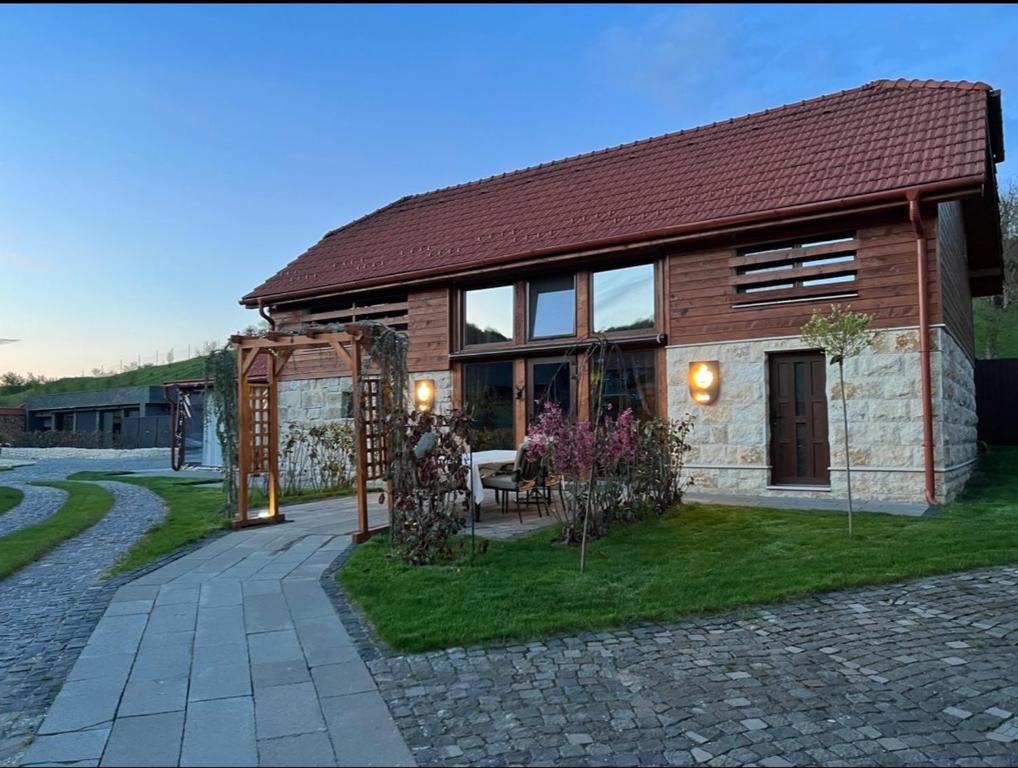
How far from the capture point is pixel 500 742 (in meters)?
2.62

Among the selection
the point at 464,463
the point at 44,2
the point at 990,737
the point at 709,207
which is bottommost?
the point at 990,737

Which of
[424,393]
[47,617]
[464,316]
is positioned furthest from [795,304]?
[47,617]

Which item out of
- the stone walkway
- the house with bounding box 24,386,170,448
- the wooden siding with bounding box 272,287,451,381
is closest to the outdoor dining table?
the stone walkway

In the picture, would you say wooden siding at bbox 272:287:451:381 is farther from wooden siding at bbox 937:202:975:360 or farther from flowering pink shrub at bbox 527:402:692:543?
wooden siding at bbox 937:202:975:360

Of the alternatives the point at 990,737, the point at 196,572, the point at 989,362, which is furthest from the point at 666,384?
the point at 989,362

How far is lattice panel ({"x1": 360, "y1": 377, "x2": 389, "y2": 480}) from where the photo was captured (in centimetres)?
691

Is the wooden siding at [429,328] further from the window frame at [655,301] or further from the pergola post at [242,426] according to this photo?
the pergola post at [242,426]

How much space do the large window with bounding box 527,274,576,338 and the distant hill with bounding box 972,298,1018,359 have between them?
21073 mm

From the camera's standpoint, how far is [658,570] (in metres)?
5.18

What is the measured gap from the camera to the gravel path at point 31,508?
345 inches

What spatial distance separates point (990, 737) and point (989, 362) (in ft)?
49.2

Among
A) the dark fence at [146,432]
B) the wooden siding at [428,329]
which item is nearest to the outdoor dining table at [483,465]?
the wooden siding at [428,329]

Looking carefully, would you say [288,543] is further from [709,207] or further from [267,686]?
[709,207]

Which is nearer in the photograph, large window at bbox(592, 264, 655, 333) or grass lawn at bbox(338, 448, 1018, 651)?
grass lawn at bbox(338, 448, 1018, 651)
